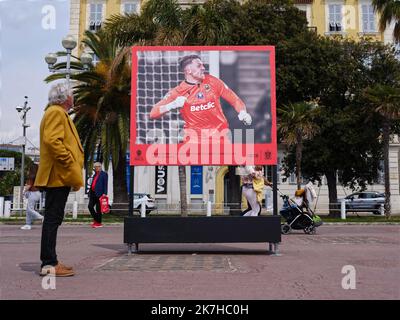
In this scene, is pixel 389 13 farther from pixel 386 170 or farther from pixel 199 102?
pixel 199 102

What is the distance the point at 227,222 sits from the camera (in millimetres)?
7906

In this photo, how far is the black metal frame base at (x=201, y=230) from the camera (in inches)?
310

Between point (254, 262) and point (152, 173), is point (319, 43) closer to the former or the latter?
point (152, 173)

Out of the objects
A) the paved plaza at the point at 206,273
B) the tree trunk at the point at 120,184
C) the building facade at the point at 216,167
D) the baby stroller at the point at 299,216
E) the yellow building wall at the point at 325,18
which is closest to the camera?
the paved plaza at the point at 206,273

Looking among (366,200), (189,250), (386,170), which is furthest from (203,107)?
(366,200)

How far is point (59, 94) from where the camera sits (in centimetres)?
575

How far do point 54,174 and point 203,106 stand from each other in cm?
351

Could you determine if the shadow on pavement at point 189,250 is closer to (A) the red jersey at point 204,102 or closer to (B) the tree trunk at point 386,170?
(A) the red jersey at point 204,102

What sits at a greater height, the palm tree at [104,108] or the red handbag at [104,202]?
the palm tree at [104,108]

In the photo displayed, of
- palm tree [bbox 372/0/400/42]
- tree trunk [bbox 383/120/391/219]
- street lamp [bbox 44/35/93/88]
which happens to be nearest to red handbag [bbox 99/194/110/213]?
street lamp [bbox 44/35/93/88]

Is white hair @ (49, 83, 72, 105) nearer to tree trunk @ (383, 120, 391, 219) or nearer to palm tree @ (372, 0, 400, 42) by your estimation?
tree trunk @ (383, 120, 391, 219)

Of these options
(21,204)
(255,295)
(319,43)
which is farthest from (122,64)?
(255,295)

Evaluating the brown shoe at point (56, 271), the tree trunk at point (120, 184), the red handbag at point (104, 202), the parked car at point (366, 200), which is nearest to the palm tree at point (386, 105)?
the parked car at point (366, 200)

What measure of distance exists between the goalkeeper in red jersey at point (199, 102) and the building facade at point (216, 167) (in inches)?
957
